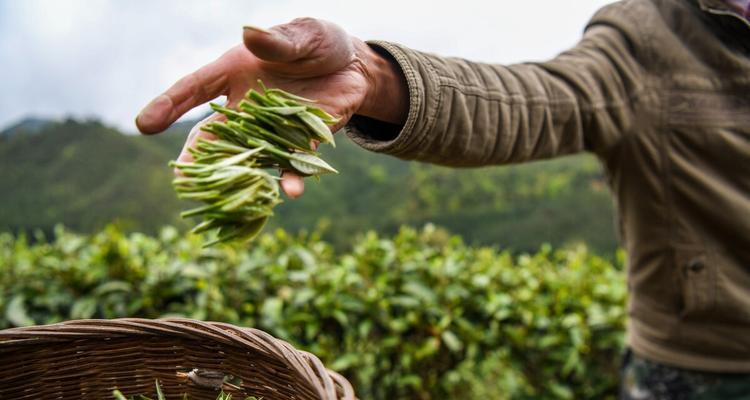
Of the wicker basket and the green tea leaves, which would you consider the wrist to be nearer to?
the green tea leaves

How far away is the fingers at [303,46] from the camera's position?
1.06 metres

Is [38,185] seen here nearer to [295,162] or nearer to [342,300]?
[342,300]

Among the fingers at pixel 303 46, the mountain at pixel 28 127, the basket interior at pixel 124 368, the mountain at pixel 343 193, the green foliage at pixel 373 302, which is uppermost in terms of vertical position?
the fingers at pixel 303 46

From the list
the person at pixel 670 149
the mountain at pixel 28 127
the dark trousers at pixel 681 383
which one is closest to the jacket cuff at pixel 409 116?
the person at pixel 670 149

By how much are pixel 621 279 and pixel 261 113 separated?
250 cm

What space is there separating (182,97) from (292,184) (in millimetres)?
301

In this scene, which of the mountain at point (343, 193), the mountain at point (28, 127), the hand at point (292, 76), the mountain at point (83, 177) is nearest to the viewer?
the hand at point (292, 76)

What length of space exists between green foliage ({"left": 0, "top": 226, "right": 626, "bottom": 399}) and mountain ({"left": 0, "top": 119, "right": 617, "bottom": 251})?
256 cm

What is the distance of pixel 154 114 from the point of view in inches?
44.7

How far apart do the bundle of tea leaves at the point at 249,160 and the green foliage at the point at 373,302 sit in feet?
4.86

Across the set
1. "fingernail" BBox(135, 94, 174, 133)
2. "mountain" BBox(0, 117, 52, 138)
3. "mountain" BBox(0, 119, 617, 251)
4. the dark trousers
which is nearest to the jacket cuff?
"fingernail" BBox(135, 94, 174, 133)

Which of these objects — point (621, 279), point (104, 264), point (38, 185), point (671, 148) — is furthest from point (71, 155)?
point (671, 148)

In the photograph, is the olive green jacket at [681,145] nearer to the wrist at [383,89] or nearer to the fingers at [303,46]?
the wrist at [383,89]

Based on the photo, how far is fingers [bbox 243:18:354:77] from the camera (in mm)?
1059
